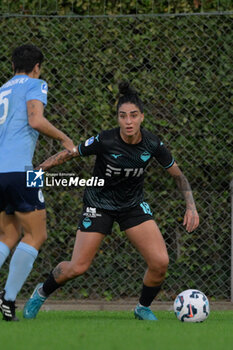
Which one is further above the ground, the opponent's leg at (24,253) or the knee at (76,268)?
the opponent's leg at (24,253)

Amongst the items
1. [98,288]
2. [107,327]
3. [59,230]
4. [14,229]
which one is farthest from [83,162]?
[107,327]

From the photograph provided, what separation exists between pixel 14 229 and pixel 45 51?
2387mm

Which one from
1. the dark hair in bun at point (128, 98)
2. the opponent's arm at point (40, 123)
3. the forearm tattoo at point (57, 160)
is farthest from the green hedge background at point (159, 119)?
the opponent's arm at point (40, 123)

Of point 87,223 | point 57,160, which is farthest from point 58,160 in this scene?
point 87,223

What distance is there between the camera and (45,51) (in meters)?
8.15

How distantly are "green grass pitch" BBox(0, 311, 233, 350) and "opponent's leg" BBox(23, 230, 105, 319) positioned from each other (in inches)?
5.5

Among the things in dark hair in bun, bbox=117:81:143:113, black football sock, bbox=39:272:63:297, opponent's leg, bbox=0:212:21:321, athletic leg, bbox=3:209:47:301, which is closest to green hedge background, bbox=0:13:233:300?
dark hair in bun, bbox=117:81:143:113

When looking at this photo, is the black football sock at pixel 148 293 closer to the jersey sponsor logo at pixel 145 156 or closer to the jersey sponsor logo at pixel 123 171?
the jersey sponsor logo at pixel 123 171

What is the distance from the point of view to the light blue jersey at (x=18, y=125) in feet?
20.0

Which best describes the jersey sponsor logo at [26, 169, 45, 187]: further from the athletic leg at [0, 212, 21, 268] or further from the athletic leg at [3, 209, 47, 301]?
the athletic leg at [0, 212, 21, 268]

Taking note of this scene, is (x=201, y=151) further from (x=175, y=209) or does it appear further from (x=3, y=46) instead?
(x=3, y=46)

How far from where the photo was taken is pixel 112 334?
5.44 meters

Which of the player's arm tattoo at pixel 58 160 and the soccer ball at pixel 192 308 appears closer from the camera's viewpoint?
the soccer ball at pixel 192 308

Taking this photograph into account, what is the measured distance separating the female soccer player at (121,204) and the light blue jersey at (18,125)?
46 centimetres
